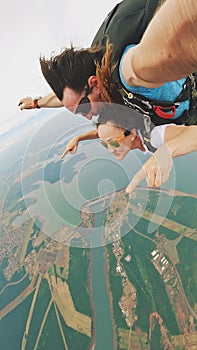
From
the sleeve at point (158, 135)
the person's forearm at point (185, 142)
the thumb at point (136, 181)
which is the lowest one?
the thumb at point (136, 181)

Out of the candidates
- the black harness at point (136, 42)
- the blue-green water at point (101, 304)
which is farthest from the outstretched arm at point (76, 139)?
the blue-green water at point (101, 304)

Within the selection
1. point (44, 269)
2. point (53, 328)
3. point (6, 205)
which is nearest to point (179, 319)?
point (53, 328)

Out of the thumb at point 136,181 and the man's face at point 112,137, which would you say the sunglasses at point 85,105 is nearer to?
the man's face at point 112,137

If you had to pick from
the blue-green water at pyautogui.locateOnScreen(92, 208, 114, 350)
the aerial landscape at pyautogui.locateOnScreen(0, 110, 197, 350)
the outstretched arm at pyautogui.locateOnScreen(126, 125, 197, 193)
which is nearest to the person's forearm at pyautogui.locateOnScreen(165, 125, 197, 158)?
the outstretched arm at pyautogui.locateOnScreen(126, 125, 197, 193)

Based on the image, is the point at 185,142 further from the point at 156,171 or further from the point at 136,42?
the point at 136,42

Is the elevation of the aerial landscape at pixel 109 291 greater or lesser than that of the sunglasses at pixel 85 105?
lesser

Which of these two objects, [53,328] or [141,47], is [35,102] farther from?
[53,328]
